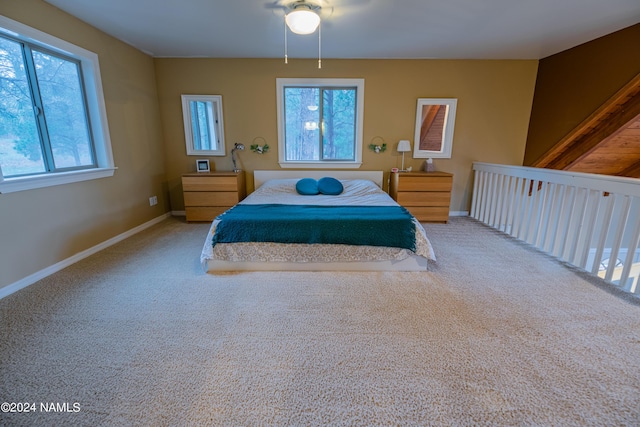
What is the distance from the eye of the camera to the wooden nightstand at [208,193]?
152 inches

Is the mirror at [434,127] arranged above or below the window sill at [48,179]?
above

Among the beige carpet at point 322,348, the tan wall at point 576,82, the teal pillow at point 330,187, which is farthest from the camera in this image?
the teal pillow at point 330,187

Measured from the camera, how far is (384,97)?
416 cm

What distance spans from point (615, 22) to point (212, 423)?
4.75 m

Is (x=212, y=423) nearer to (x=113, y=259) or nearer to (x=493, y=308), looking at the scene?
(x=493, y=308)

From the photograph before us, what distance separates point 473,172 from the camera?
4.38m

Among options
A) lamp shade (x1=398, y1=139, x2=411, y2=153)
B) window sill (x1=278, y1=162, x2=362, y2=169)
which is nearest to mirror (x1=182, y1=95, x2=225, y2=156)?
window sill (x1=278, y1=162, x2=362, y2=169)

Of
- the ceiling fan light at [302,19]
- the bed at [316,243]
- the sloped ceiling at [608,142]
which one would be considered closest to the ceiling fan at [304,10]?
the ceiling fan light at [302,19]

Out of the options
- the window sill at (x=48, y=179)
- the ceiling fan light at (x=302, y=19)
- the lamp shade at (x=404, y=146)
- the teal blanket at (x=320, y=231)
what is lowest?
the teal blanket at (x=320, y=231)

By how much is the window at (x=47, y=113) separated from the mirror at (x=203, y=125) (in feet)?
3.99

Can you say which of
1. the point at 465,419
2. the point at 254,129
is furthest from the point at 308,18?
the point at 465,419

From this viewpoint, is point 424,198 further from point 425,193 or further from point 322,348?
point 322,348

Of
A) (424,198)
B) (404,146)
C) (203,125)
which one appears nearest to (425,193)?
(424,198)

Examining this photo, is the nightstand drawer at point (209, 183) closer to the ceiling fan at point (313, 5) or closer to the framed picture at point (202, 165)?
the framed picture at point (202, 165)
